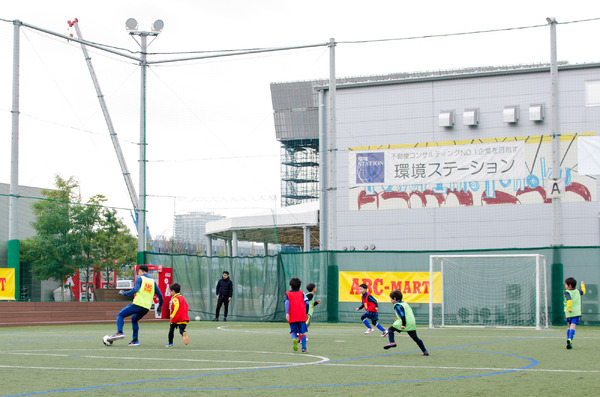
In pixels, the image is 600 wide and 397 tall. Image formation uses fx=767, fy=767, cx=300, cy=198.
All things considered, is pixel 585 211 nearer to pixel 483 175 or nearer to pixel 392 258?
pixel 483 175

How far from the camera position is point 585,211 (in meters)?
31.7

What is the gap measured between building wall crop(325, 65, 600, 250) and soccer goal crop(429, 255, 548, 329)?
8.60 meters

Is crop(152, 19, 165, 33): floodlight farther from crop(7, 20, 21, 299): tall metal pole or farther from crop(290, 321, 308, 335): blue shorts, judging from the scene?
crop(290, 321, 308, 335): blue shorts

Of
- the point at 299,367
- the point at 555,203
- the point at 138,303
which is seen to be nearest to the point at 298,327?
the point at 299,367

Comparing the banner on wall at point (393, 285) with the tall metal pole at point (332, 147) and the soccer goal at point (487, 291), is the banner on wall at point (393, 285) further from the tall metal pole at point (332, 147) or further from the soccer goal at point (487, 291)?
the tall metal pole at point (332, 147)

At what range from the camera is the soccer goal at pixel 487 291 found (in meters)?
23.5

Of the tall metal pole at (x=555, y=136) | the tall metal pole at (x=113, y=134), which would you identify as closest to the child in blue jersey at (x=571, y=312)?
the tall metal pole at (x=555, y=136)

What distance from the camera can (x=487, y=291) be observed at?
957 inches

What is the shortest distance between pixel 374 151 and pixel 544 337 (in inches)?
669

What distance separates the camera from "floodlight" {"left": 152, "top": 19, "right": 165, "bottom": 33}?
94.2ft

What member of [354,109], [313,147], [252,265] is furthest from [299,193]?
[252,265]

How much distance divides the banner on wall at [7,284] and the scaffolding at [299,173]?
219 feet

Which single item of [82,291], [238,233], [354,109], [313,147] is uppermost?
[313,147]

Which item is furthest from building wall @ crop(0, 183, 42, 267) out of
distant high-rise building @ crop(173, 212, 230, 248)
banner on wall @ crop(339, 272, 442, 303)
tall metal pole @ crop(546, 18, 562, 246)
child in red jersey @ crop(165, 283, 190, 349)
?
child in red jersey @ crop(165, 283, 190, 349)
